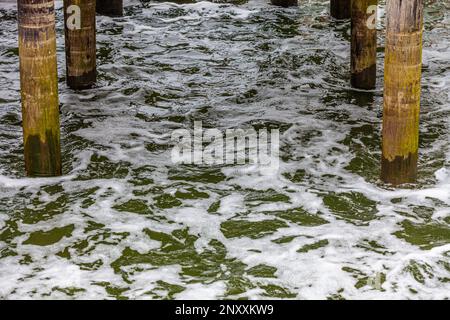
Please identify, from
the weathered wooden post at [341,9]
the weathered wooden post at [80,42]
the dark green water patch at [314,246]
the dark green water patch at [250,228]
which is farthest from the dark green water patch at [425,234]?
the weathered wooden post at [341,9]

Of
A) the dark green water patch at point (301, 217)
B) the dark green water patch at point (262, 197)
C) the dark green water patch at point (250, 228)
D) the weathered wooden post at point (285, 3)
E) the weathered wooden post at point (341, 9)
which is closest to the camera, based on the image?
the dark green water patch at point (250, 228)

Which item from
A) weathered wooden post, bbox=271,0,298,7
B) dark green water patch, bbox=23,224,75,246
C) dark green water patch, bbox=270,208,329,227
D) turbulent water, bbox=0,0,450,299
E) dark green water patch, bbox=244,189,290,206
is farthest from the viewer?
weathered wooden post, bbox=271,0,298,7

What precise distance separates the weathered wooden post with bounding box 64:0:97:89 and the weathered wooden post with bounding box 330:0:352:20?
4.90m

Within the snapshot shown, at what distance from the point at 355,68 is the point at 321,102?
622 mm

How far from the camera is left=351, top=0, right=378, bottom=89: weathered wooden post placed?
10.9 m

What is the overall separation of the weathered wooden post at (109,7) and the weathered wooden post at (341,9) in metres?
3.53

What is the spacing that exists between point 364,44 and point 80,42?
3449 millimetres

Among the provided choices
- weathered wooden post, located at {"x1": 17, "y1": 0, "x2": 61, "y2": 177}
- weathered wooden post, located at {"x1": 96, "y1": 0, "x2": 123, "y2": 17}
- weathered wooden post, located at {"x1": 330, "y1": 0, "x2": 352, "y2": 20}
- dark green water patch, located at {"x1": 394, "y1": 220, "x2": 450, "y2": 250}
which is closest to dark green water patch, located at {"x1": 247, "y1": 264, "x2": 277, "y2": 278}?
dark green water patch, located at {"x1": 394, "y1": 220, "x2": 450, "y2": 250}

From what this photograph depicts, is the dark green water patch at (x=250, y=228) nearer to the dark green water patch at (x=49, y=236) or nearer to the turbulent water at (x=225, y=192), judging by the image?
the turbulent water at (x=225, y=192)

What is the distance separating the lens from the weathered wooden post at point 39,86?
27.6 feet

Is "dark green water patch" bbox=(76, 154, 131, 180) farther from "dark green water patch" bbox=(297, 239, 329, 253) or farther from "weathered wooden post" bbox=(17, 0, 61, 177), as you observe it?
"dark green water patch" bbox=(297, 239, 329, 253)

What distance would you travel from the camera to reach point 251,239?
7.87m
